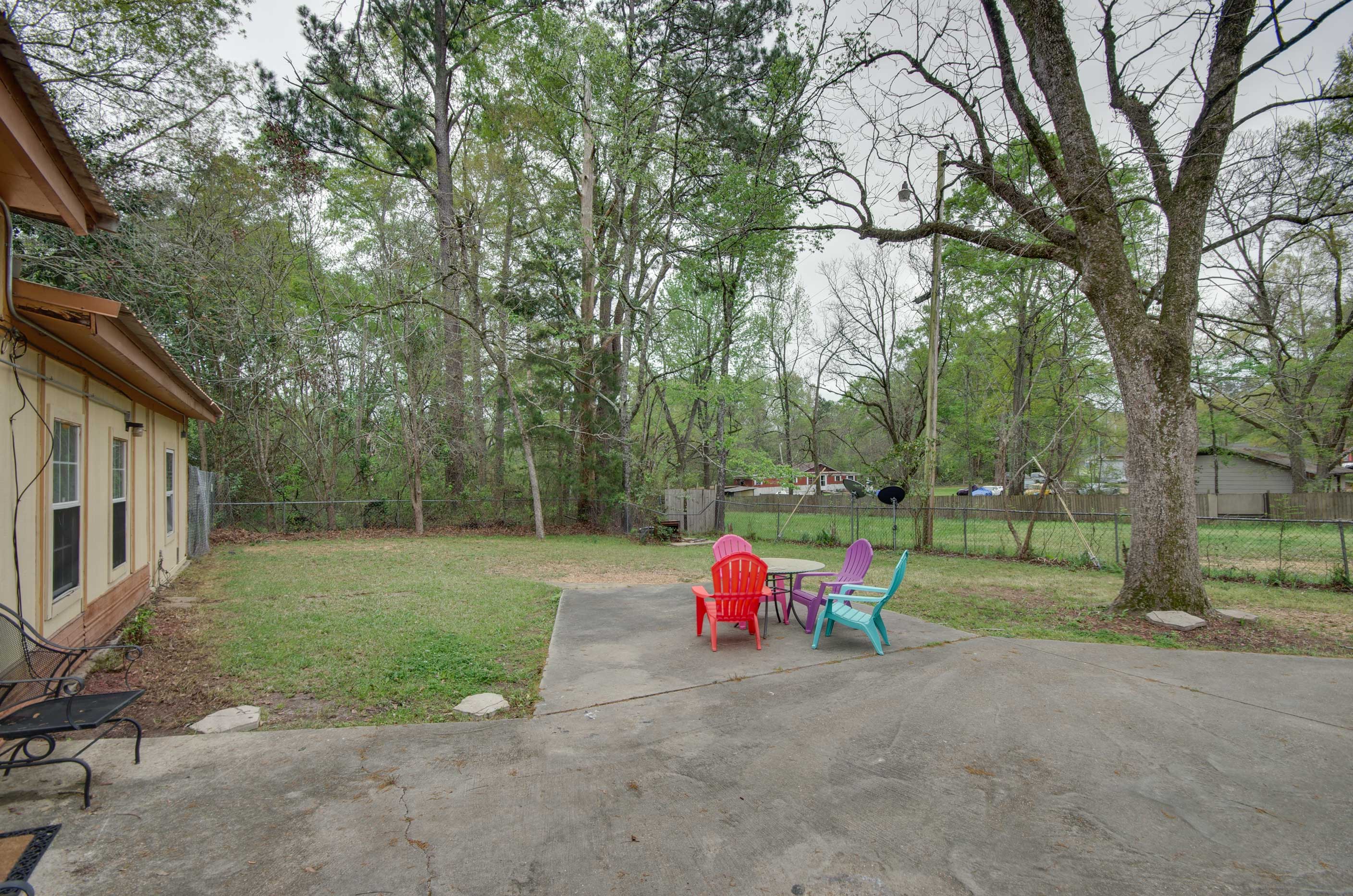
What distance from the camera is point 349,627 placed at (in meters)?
6.16

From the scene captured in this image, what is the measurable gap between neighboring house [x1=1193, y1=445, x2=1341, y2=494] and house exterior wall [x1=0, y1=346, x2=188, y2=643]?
115 feet

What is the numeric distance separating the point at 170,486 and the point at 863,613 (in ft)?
34.3

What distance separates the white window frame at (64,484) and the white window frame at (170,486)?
4520 mm

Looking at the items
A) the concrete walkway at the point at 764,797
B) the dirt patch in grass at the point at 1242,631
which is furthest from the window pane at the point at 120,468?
the dirt patch in grass at the point at 1242,631

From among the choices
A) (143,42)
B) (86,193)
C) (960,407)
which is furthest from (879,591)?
(960,407)

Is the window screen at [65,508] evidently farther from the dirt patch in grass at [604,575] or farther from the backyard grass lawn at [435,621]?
the dirt patch in grass at [604,575]

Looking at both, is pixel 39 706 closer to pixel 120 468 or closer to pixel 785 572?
pixel 120 468

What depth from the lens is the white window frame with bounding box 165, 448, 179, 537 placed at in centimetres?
916

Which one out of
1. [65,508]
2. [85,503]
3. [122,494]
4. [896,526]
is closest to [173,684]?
[65,508]

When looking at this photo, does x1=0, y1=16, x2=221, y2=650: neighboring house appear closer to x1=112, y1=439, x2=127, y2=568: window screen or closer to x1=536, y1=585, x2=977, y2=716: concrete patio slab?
x1=112, y1=439, x2=127, y2=568: window screen

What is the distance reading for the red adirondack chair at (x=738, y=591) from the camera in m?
5.42

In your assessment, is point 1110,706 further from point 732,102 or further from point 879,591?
point 732,102

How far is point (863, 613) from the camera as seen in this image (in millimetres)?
5574

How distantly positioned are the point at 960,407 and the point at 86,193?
37.1 m
